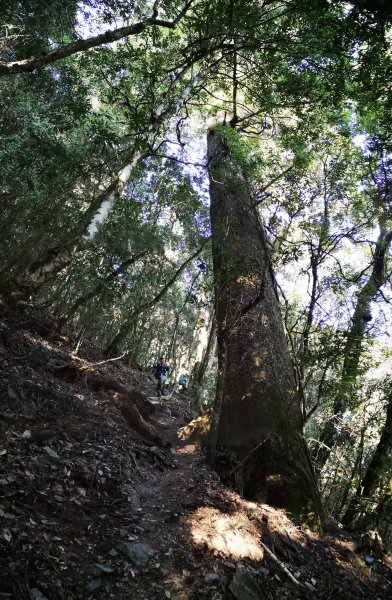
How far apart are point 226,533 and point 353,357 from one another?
5371 millimetres

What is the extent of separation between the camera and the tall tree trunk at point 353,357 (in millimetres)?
8523

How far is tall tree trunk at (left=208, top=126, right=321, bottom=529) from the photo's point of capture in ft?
19.8

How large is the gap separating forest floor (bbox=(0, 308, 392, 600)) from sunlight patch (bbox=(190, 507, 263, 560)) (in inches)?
0.6

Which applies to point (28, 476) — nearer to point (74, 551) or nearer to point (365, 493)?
point (74, 551)

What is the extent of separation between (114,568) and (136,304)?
15.4 metres

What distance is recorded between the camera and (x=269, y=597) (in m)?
3.81

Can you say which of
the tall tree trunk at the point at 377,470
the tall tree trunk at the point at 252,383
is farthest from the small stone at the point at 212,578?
the tall tree trunk at the point at 377,470

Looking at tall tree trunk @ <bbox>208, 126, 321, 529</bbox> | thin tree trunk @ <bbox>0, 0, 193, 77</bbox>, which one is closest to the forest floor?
tall tree trunk @ <bbox>208, 126, 321, 529</bbox>

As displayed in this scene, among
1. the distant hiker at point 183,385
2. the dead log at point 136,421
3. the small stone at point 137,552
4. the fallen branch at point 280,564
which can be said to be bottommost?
the small stone at point 137,552

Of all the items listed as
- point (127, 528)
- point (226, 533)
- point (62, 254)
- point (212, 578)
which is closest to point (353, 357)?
point (226, 533)

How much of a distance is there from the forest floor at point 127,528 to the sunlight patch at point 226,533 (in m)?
0.01

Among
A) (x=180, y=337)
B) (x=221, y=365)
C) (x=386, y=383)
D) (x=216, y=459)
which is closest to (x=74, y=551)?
(x=216, y=459)

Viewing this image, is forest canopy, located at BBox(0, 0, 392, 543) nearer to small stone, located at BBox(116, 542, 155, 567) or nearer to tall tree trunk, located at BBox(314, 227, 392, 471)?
tall tree trunk, located at BBox(314, 227, 392, 471)

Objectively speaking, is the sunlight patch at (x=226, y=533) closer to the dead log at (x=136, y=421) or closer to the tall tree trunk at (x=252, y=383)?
the tall tree trunk at (x=252, y=383)
